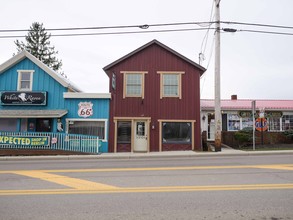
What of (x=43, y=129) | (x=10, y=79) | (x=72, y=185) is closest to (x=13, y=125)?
(x=43, y=129)

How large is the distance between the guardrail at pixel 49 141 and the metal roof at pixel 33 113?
45.9 inches

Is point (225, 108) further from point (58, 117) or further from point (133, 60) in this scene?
point (58, 117)

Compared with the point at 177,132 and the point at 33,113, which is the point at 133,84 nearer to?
the point at 177,132

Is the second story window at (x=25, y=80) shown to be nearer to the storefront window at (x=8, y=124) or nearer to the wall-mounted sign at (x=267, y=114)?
the storefront window at (x=8, y=124)

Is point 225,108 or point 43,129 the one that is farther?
point 225,108

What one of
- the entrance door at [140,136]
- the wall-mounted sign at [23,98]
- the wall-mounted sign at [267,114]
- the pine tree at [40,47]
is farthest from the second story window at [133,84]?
the pine tree at [40,47]

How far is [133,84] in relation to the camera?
1872cm

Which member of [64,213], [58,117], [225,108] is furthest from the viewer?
[225,108]

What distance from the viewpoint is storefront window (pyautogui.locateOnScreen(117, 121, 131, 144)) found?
18125 millimetres

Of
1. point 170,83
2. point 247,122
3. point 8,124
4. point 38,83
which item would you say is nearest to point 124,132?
point 170,83

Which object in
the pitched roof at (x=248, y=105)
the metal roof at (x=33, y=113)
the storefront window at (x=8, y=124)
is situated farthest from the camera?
the pitched roof at (x=248, y=105)

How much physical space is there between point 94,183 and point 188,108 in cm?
1235

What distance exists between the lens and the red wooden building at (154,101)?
1819 centimetres

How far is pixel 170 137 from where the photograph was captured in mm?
18391
